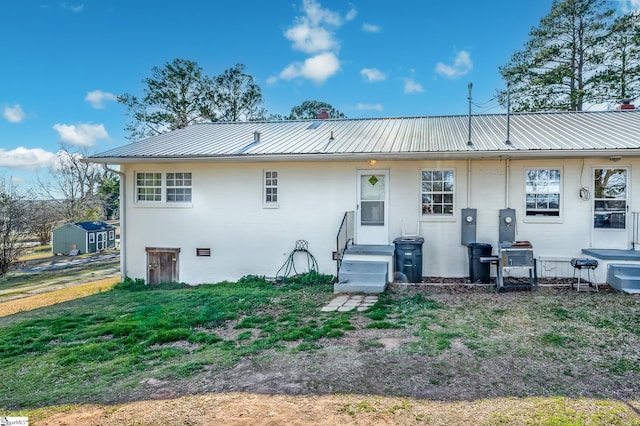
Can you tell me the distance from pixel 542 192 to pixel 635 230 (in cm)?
220

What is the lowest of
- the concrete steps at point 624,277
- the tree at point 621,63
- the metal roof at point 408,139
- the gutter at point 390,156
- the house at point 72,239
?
the house at point 72,239

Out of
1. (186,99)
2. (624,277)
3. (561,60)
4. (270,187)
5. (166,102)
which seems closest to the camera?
(624,277)

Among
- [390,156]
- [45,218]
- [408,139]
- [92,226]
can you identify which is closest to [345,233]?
[390,156]

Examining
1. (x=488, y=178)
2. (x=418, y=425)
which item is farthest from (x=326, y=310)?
(x=488, y=178)

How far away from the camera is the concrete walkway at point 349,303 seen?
6.34 m

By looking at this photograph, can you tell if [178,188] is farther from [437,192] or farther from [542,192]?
[542,192]

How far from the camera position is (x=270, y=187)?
375 inches

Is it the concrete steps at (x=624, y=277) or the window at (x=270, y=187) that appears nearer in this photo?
the concrete steps at (x=624, y=277)

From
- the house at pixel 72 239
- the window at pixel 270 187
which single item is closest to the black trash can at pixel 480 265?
the window at pixel 270 187

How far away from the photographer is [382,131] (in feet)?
35.5

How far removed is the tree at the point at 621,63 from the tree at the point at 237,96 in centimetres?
2053

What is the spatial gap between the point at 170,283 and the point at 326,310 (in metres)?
5.43

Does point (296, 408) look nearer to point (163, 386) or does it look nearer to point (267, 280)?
point (163, 386)

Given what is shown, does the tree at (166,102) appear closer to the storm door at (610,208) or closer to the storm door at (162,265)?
the storm door at (162,265)
